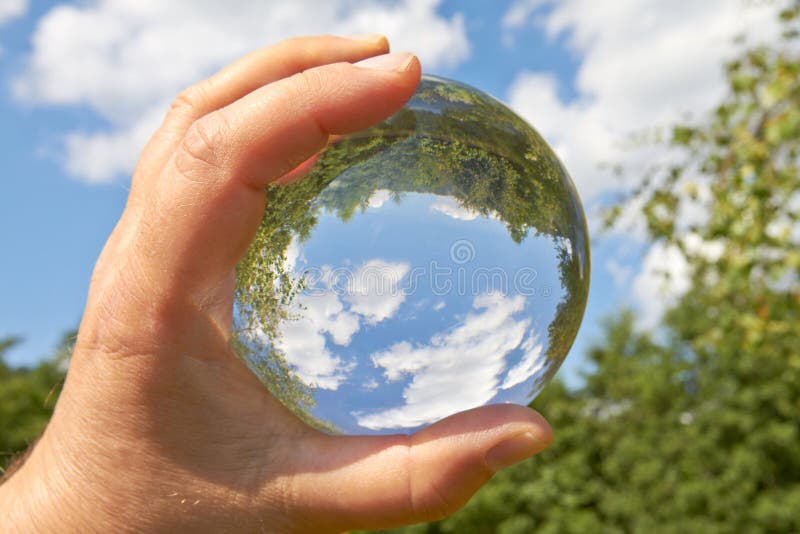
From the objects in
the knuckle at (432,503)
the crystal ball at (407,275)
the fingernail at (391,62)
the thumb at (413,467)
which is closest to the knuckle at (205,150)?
the crystal ball at (407,275)

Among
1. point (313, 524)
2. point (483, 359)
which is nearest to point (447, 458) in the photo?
point (483, 359)

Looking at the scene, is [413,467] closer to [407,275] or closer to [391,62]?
[407,275]

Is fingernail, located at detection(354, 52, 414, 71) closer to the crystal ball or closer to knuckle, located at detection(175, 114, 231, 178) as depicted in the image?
the crystal ball

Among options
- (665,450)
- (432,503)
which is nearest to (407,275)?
(432,503)

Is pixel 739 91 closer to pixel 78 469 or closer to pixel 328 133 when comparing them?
pixel 328 133

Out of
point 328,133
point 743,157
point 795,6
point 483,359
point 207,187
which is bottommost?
point 483,359

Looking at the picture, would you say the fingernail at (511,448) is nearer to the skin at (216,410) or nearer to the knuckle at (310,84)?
the skin at (216,410)
